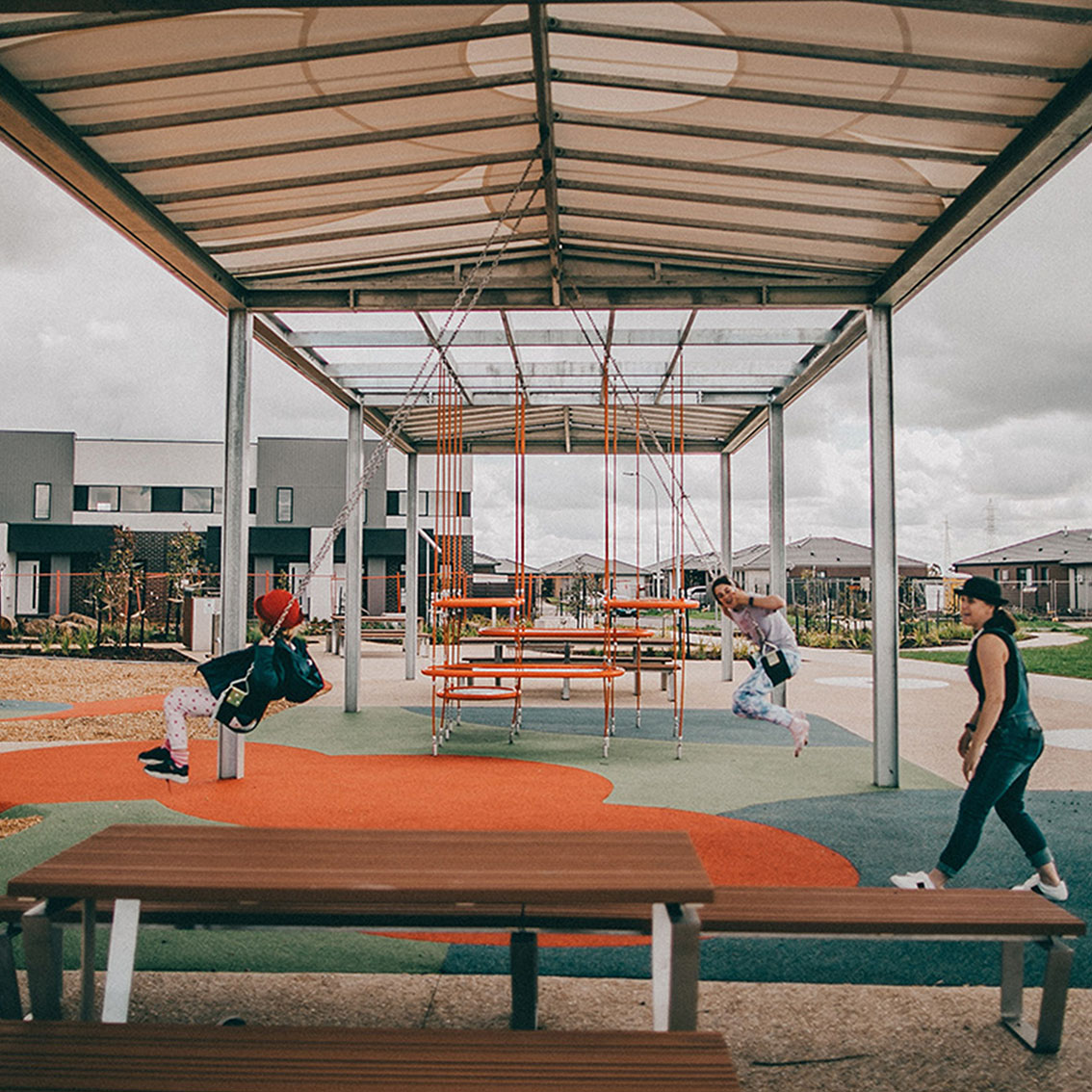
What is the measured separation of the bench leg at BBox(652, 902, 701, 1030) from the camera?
2.74 m

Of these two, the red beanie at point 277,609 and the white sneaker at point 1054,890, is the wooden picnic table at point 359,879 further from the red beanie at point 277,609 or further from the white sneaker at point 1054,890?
the white sneaker at point 1054,890

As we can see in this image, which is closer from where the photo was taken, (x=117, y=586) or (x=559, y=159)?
(x=559, y=159)

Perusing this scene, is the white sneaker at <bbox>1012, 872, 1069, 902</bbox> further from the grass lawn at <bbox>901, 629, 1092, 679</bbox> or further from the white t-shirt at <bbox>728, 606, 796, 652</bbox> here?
the grass lawn at <bbox>901, 629, 1092, 679</bbox>

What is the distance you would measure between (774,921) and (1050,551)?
3088 inches

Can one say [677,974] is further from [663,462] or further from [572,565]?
[572,565]

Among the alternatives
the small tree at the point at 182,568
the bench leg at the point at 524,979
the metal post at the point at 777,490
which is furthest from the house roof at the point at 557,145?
the small tree at the point at 182,568

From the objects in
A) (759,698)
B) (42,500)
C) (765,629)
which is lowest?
(759,698)

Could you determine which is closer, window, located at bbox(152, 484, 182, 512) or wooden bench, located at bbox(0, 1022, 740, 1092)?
wooden bench, located at bbox(0, 1022, 740, 1092)

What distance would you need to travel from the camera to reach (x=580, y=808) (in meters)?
7.13

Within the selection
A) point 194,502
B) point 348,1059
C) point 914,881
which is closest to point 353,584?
point 914,881

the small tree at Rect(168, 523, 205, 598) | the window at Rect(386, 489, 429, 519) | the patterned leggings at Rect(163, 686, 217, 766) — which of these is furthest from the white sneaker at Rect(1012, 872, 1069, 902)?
the window at Rect(386, 489, 429, 519)

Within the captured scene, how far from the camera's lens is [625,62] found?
5098 mm

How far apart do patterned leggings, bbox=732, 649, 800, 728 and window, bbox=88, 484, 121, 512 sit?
41279 millimetres

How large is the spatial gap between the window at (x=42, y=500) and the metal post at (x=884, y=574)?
4080 centimetres
